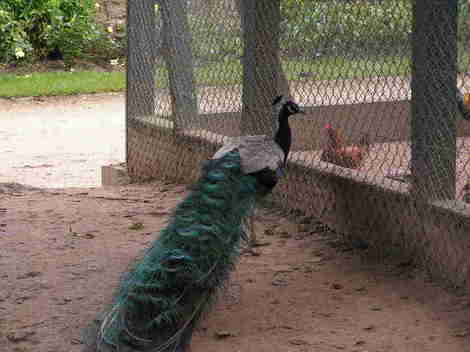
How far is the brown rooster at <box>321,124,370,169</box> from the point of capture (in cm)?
547

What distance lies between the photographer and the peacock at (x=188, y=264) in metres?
3.47

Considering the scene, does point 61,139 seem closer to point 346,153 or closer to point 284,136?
point 346,153

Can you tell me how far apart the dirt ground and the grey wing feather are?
62 centimetres

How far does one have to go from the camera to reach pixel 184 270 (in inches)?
145

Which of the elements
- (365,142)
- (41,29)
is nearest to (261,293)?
(365,142)

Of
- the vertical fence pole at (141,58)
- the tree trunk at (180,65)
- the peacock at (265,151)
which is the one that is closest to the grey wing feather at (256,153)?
the peacock at (265,151)

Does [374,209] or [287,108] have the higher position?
[287,108]

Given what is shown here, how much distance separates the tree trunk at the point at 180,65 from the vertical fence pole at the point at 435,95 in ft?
8.61

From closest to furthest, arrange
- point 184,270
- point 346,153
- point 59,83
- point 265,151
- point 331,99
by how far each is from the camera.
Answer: point 184,270, point 265,151, point 346,153, point 331,99, point 59,83

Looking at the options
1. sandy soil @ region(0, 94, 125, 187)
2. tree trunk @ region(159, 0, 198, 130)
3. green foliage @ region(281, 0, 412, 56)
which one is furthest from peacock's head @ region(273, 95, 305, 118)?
sandy soil @ region(0, 94, 125, 187)

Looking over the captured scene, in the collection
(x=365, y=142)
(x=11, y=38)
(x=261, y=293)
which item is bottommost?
(x=261, y=293)

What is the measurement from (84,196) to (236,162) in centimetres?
257

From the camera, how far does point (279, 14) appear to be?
5.64 meters

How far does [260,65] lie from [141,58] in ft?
6.51
